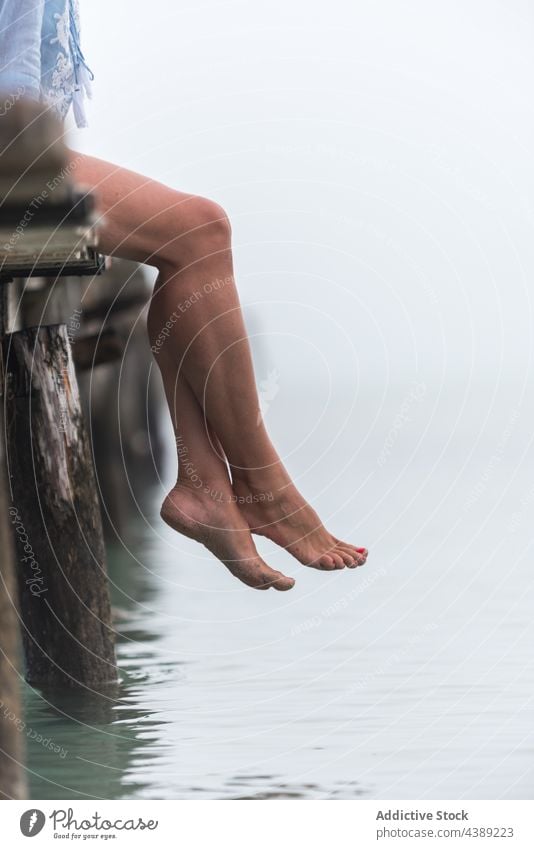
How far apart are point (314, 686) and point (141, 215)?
1506 millimetres

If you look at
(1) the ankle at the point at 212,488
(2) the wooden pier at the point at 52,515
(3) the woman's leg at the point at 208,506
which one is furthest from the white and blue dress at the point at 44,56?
(1) the ankle at the point at 212,488

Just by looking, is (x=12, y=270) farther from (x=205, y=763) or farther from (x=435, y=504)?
(x=435, y=504)

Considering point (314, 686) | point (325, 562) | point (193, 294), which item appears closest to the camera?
point (193, 294)

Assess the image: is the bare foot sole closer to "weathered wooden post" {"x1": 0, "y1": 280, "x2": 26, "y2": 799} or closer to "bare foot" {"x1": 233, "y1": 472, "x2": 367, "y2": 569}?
"bare foot" {"x1": 233, "y1": 472, "x2": 367, "y2": 569}

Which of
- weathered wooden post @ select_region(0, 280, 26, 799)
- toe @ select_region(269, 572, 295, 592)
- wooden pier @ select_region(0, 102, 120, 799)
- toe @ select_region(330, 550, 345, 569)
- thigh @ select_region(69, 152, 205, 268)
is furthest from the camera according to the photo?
wooden pier @ select_region(0, 102, 120, 799)

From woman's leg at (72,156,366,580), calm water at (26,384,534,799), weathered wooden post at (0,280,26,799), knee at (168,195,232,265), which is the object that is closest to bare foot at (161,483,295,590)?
woman's leg at (72,156,366,580)

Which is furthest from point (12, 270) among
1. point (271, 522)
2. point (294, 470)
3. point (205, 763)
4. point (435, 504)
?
point (294, 470)

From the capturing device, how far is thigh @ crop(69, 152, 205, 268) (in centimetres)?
389

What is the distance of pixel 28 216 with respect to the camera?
11.3 ft

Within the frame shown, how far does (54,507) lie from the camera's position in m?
4.66

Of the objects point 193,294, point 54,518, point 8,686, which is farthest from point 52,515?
point 8,686

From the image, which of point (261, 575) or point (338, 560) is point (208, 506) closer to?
point (261, 575)

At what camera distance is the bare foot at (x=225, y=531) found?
4.14 metres
